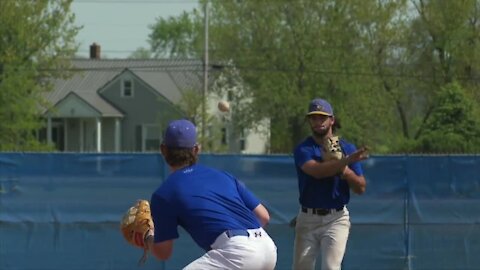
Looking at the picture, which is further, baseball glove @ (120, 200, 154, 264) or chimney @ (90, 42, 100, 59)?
chimney @ (90, 42, 100, 59)

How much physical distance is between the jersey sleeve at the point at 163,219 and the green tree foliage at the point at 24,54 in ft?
93.7

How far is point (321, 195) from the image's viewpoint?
814 cm

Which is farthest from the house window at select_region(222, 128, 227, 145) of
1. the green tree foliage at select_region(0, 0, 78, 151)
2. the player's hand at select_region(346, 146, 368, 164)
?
the player's hand at select_region(346, 146, 368, 164)

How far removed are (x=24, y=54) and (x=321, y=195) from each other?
27.6m

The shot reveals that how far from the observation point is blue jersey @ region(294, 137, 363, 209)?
8.09 m

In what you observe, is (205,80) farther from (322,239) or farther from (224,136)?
(322,239)

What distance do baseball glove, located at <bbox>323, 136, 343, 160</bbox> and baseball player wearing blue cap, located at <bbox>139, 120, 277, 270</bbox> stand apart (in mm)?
2827

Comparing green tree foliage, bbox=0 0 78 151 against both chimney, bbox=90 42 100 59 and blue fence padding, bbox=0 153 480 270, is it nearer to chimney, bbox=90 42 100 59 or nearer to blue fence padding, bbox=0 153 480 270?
blue fence padding, bbox=0 153 480 270

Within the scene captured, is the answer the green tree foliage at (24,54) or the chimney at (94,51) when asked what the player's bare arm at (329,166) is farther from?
the chimney at (94,51)

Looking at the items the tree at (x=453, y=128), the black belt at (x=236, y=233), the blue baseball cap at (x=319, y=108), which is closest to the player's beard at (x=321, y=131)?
the blue baseball cap at (x=319, y=108)

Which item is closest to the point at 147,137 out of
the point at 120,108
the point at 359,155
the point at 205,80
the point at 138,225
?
the point at 120,108

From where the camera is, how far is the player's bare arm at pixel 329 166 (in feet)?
24.6

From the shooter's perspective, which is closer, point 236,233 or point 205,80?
point 236,233

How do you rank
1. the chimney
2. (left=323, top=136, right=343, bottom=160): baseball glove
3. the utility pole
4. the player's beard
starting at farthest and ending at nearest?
the chimney, the utility pole, the player's beard, (left=323, top=136, right=343, bottom=160): baseball glove
